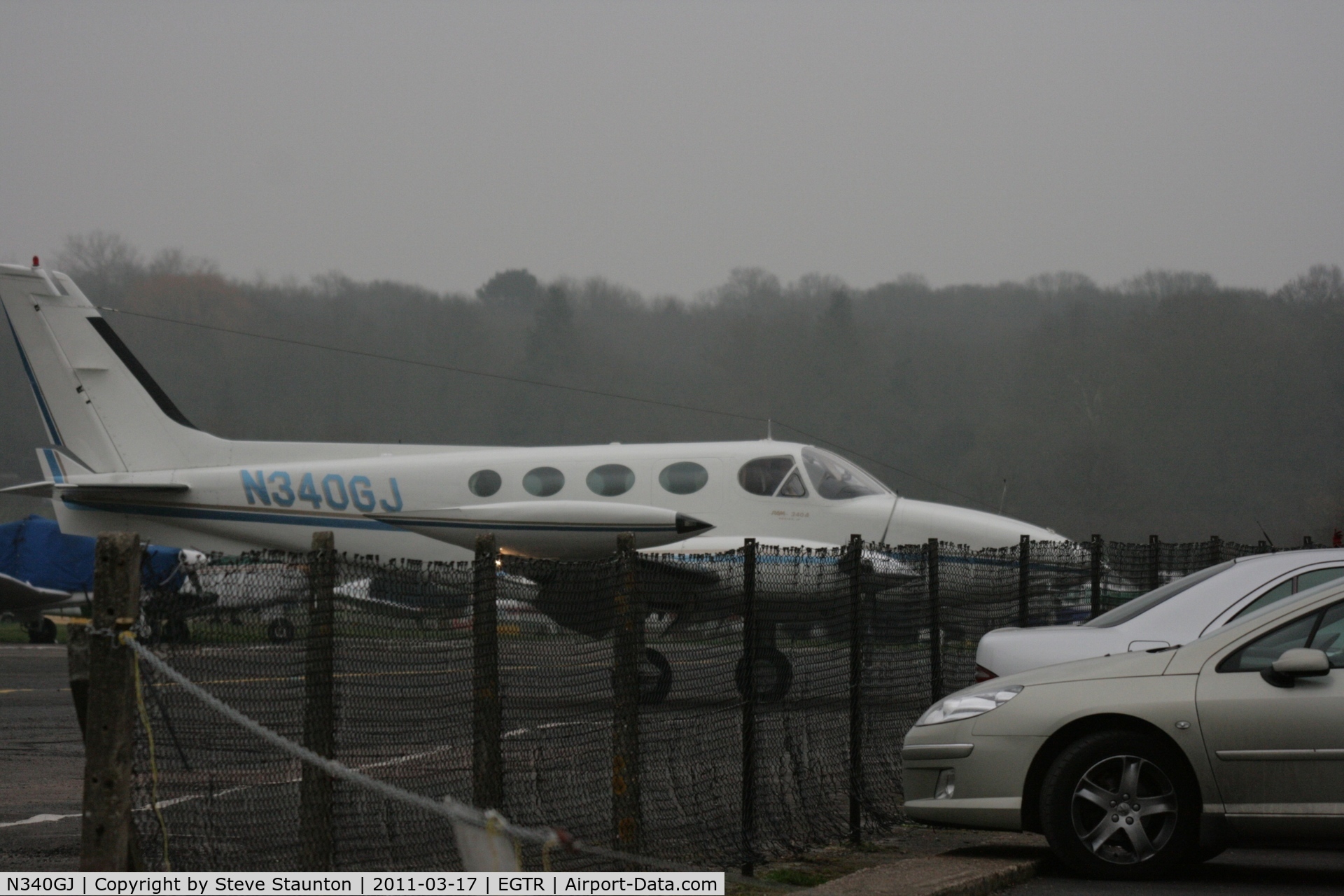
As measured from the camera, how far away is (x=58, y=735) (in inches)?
544

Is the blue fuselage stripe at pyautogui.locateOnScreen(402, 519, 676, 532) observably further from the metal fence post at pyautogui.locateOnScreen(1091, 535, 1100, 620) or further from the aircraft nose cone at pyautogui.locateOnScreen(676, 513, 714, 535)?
the metal fence post at pyautogui.locateOnScreen(1091, 535, 1100, 620)

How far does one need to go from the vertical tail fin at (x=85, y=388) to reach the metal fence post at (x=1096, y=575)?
16.3m

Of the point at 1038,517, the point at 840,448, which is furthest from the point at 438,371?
the point at 1038,517

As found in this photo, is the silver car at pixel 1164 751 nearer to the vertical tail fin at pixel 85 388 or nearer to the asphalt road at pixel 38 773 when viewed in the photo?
the asphalt road at pixel 38 773

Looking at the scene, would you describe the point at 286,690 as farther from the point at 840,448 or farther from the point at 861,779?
the point at 840,448

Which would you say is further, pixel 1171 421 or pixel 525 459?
pixel 1171 421

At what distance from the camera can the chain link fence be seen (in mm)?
5512

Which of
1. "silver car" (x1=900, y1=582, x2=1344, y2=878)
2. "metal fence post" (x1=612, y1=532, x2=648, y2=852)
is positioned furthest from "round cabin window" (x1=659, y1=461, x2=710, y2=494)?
"metal fence post" (x1=612, y1=532, x2=648, y2=852)

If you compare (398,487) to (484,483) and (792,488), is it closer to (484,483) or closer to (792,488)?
(484,483)

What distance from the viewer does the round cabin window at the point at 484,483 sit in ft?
72.0

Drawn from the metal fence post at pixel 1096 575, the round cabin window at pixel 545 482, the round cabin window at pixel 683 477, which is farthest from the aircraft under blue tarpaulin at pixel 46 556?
the metal fence post at pixel 1096 575

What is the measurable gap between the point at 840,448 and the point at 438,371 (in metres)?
24.9

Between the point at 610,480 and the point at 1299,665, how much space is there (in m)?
14.6

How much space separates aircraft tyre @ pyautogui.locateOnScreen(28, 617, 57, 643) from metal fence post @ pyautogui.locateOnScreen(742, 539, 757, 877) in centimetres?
2757
